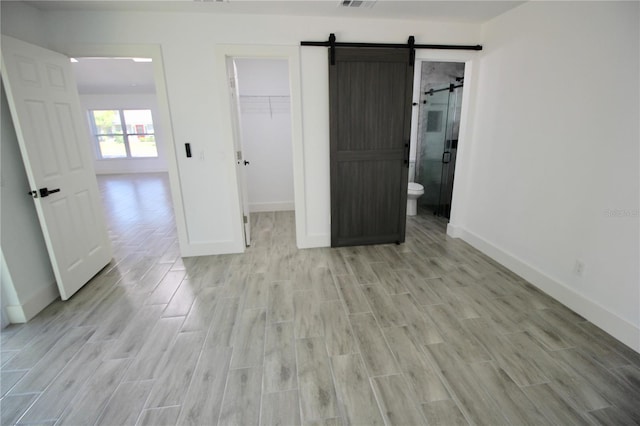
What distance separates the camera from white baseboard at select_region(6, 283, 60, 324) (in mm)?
2266

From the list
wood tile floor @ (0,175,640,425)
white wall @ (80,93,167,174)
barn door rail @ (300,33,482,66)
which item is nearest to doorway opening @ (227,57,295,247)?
barn door rail @ (300,33,482,66)

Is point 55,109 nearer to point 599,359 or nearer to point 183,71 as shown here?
point 183,71

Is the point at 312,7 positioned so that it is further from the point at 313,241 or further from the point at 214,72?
the point at 313,241

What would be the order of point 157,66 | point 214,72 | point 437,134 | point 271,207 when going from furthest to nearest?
point 271,207 → point 437,134 → point 214,72 → point 157,66

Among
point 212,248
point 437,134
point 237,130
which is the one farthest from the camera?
point 437,134

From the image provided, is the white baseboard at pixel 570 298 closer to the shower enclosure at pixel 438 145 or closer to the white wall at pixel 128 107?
the shower enclosure at pixel 438 145

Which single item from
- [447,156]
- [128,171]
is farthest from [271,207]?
[128,171]

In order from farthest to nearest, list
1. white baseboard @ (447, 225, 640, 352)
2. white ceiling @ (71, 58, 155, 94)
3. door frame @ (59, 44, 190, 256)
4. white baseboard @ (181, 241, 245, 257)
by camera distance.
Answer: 1. white ceiling @ (71, 58, 155, 94)
2. white baseboard @ (181, 241, 245, 257)
3. door frame @ (59, 44, 190, 256)
4. white baseboard @ (447, 225, 640, 352)

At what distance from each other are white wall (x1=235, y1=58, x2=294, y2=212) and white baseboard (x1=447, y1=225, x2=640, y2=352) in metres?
3.29

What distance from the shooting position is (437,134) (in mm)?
4887

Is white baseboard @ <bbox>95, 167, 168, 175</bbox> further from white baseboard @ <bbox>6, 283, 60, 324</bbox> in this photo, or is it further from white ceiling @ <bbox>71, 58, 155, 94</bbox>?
white baseboard @ <bbox>6, 283, 60, 324</bbox>

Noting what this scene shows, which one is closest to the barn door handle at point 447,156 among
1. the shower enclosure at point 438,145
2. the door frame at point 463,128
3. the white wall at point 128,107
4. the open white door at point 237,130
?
the shower enclosure at point 438,145

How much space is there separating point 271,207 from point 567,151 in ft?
13.7

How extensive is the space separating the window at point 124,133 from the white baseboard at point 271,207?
7.14m
